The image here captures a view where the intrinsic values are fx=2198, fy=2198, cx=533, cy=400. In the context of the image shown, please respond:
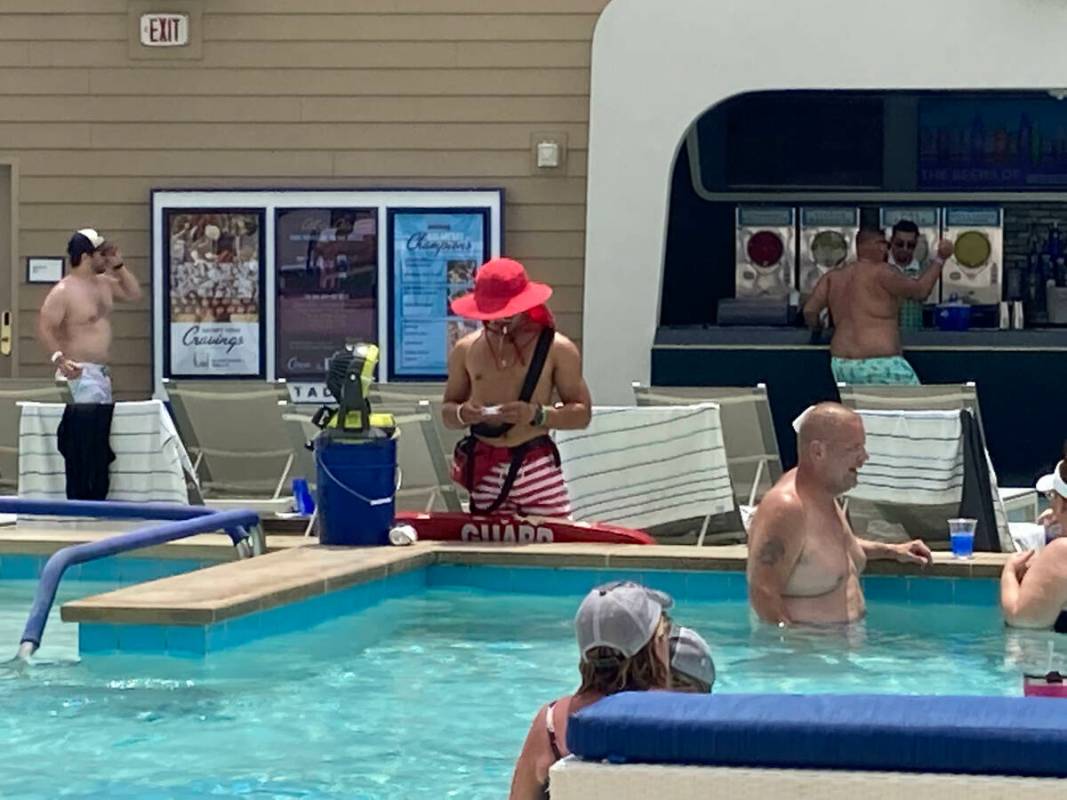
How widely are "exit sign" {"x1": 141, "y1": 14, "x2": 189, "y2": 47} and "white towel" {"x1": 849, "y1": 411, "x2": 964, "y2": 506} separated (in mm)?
5978

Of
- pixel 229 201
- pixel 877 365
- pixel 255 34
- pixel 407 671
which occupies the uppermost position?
pixel 255 34

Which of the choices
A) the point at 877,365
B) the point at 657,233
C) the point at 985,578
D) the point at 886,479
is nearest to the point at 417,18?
the point at 657,233

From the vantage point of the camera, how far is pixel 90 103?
14180mm

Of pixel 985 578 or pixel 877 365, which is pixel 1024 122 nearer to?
pixel 877 365

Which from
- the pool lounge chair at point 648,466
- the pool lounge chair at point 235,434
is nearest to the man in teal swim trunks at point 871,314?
the pool lounge chair at point 648,466

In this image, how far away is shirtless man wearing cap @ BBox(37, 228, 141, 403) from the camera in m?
12.4

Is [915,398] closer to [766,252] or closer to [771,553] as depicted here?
[771,553]

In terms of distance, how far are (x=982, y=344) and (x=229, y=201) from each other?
4.85m

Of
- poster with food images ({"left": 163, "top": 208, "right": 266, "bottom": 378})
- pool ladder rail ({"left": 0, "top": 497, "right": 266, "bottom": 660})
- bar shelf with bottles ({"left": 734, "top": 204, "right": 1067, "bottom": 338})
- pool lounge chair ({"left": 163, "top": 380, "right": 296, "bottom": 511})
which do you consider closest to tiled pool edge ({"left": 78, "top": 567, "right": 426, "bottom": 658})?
pool ladder rail ({"left": 0, "top": 497, "right": 266, "bottom": 660})

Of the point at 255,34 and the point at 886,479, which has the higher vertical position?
the point at 255,34

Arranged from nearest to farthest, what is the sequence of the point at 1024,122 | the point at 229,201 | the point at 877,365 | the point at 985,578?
the point at 985,578, the point at 877,365, the point at 229,201, the point at 1024,122

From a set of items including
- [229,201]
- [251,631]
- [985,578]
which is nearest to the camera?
[251,631]

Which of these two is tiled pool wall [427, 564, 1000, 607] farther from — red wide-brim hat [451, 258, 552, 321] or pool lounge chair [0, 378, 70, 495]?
pool lounge chair [0, 378, 70, 495]

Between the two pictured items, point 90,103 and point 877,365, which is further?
point 90,103
